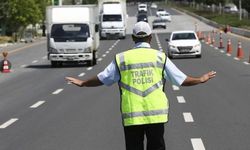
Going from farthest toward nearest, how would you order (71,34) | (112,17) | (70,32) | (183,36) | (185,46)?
(112,17) → (183,36) → (185,46) → (70,32) → (71,34)

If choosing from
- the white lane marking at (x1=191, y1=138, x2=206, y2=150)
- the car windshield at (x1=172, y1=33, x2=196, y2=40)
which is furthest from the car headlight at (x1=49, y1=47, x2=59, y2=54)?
the white lane marking at (x1=191, y1=138, x2=206, y2=150)

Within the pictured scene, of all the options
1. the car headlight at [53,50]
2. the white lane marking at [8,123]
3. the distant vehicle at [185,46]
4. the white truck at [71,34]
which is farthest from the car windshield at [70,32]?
the white lane marking at [8,123]

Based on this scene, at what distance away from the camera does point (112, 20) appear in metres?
63.7

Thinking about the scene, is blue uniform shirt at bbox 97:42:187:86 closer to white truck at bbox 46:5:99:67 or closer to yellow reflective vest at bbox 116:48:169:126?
yellow reflective vest at bbox 116:48:169:126

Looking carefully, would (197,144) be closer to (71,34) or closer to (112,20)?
(71,34)

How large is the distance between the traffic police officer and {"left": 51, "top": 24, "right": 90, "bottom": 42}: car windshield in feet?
78.4

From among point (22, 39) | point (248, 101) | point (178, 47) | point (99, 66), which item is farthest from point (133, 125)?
point (22, 39)

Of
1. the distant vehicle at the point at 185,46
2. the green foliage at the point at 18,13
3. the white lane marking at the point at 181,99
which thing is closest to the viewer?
the white lane marking at the point at 181,99

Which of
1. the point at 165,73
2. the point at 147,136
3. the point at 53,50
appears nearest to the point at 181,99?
the point at 165,73

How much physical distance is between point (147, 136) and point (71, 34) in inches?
967

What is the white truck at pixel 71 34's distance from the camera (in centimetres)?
2962

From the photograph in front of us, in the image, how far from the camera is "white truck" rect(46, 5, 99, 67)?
97.2ft

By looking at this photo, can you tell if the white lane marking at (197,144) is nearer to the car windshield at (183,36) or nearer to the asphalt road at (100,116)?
the asphalt road at (100,116)

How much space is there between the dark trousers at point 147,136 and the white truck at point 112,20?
57.0m
